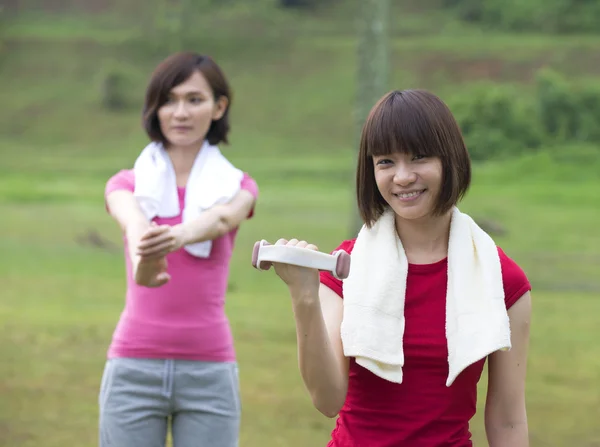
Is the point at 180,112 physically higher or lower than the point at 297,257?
higher

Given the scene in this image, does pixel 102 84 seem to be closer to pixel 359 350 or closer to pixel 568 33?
pixel 568 33

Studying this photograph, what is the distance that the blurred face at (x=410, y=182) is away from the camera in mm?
2047

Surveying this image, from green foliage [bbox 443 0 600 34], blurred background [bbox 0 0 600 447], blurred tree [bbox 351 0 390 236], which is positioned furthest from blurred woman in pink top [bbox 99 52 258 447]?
green foliage [bbox 443 0 600 34]

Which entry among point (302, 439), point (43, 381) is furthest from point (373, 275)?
point (43, 381)

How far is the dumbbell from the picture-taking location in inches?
70.8

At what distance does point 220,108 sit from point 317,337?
1.49m

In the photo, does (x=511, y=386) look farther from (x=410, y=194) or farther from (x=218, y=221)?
(x=218, y=221)

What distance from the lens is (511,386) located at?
6.89 feet

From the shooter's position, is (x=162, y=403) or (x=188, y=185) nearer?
(x=162, y=403)

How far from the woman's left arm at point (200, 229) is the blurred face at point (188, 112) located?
0.22 m

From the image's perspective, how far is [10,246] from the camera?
38.1 feet

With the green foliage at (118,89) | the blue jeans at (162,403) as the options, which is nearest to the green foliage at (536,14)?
the green foliage at (118,89)

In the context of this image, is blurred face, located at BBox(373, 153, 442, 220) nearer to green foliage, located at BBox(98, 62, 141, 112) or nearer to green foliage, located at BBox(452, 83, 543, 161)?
green foliage, located at BBox(452, 83, 543, 161)

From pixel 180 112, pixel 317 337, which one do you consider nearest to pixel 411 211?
pixel 317 337
